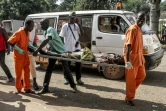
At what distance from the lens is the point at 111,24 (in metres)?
6.98

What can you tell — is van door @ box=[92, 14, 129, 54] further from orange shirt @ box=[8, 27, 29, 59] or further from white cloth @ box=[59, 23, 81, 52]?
orange shirt @ box=[8, 27, 29, 59]

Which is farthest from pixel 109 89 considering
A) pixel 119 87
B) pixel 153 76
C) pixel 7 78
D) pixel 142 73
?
pixel 7 78

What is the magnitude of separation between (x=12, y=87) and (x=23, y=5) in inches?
815

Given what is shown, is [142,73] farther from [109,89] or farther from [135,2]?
[135,2]

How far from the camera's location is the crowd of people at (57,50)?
15.1ft

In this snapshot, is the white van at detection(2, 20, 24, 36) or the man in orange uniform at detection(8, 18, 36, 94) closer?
the man in orange uniform at detection(8, 18, 36, 94)

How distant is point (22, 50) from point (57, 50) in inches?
29.1

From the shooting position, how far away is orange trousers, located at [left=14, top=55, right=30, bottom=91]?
5336 mm

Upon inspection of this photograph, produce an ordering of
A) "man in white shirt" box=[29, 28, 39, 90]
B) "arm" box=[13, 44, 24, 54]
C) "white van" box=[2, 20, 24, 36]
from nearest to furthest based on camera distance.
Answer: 1. "arm" box=[13, 44, 24, 54]
2. "man in white shirt" box=[29, 28, 39, 90]
3. "white van" box=[2, 20, 24, 36]

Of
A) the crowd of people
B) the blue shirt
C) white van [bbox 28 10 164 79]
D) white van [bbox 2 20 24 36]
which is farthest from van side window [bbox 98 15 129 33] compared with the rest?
white van [bbox 2 20 24 36]

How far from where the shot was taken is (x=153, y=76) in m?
7.20

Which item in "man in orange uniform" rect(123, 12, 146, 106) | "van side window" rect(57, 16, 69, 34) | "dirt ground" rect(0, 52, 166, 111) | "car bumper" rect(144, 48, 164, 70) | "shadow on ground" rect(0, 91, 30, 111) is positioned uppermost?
"van side window" rect(57, 16, 69, 34)

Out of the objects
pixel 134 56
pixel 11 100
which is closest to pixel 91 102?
pixel 134 56

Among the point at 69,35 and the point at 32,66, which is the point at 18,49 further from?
the point at 69,35
